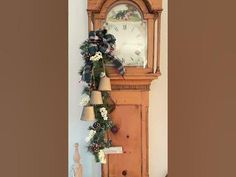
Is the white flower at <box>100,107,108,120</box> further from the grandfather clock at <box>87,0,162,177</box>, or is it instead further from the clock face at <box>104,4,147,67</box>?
the clock face at <box>104,4,147,67</box>

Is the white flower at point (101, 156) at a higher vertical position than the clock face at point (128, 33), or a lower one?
lower

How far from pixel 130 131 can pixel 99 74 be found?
331mm

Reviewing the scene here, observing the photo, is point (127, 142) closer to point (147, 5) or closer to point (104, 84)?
point (104, 84)

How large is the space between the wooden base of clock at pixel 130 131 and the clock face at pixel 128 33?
0.42 ft

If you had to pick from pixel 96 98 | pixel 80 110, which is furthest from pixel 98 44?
pixel 80 110

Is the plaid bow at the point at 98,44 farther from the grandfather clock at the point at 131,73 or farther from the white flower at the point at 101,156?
the white flower at the point at 101,156

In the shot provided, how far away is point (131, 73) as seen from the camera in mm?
1556

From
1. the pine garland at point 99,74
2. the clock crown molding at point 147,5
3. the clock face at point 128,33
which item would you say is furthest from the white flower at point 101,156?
the clock crown molding at point 147,5

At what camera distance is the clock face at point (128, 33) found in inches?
62.1

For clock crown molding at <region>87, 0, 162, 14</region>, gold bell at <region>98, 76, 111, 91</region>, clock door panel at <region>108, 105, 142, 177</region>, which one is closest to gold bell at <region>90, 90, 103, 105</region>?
gold bell at <region>98, 76, 111, 91</region>

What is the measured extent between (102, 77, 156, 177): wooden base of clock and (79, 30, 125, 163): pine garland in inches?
1.8
